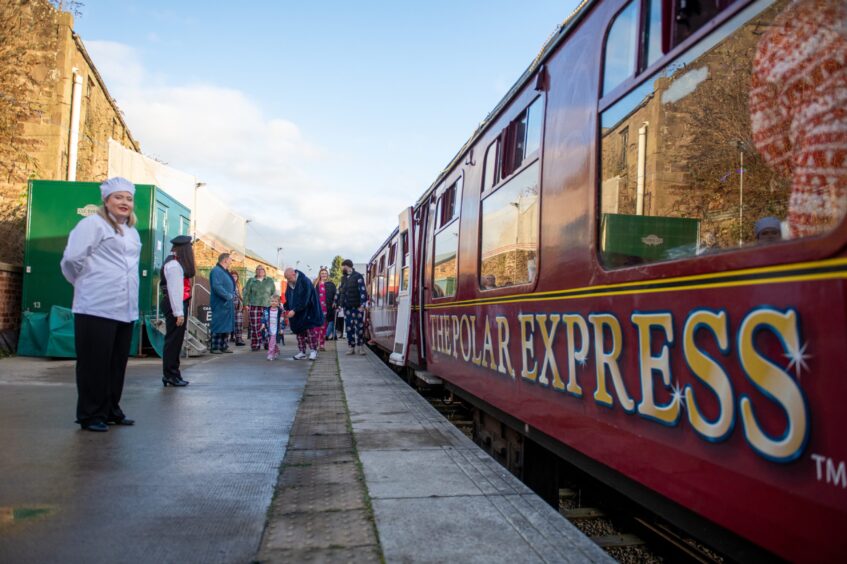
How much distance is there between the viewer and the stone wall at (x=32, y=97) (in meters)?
13.5

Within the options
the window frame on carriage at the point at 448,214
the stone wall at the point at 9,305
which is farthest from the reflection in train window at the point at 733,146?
the stone wall at the point at 9,305

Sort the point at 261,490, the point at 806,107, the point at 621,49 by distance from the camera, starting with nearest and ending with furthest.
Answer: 1. the point at 806,107
2. the point at 621,49
3. the point at 261,490

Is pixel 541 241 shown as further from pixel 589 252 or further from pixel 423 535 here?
pixel 423 535

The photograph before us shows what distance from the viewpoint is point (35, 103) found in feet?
45.7

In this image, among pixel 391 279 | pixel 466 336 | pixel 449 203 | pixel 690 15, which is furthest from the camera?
pixel 391 279

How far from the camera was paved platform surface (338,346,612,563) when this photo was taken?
7.93 feet

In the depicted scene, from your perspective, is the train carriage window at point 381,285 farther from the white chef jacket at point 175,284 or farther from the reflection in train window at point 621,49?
the reflection in train window at point 621,49

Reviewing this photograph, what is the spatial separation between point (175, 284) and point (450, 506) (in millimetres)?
4554

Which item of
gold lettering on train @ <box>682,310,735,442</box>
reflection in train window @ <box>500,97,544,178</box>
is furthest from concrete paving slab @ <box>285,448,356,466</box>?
gold lettering on train @ <box>682,310,735,442</box>

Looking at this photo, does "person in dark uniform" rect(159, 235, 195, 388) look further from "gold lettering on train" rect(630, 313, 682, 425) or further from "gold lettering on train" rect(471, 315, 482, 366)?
"gold lettering on train" rect(630, 313, 682, 425)

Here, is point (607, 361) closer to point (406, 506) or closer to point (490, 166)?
point (406, 506)

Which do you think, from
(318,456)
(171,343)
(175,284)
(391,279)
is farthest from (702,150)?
(391,279)

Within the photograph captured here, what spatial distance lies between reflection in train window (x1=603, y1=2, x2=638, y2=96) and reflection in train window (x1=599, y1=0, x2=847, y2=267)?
0.13m

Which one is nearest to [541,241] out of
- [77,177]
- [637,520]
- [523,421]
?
[523,421]
